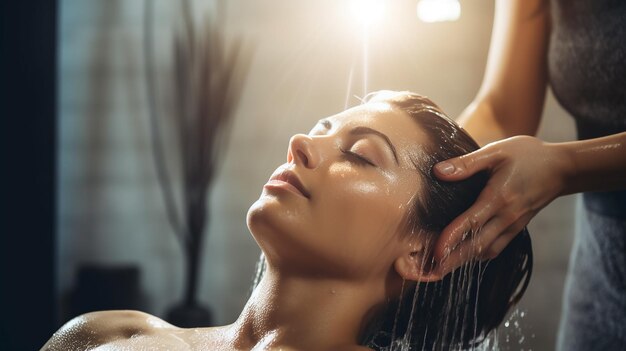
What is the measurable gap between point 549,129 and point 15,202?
2.40m

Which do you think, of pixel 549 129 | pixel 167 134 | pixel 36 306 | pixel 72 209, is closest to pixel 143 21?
pixel 167 134

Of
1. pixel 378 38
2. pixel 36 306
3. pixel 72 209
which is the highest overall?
pixel 378 38

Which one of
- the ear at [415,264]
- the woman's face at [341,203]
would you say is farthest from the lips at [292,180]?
the ear at [415,264]

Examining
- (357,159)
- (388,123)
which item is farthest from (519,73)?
(357,159)

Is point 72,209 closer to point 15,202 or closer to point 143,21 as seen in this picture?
point 15,202

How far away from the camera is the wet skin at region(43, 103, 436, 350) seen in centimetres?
120

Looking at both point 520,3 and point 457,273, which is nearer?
point 457,273

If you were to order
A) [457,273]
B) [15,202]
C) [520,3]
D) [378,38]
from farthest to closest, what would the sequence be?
[378,38] → [15,202] → [520,3] → [457,273]

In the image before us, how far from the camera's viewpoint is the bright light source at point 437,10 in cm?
316

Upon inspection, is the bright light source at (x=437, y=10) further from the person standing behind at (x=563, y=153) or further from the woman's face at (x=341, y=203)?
the woman's face at (x=341, y=203)

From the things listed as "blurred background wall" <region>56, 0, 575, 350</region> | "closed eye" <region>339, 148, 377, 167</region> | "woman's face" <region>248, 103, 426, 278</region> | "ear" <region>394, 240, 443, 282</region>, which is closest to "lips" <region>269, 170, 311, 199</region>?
"woman's face" <region>248, 103, 426, 278</region>

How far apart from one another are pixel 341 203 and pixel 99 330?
0.55m

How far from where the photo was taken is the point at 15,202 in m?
2.85

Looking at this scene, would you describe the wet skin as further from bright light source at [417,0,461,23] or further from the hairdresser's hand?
bright light source at [417,0,461,23]
